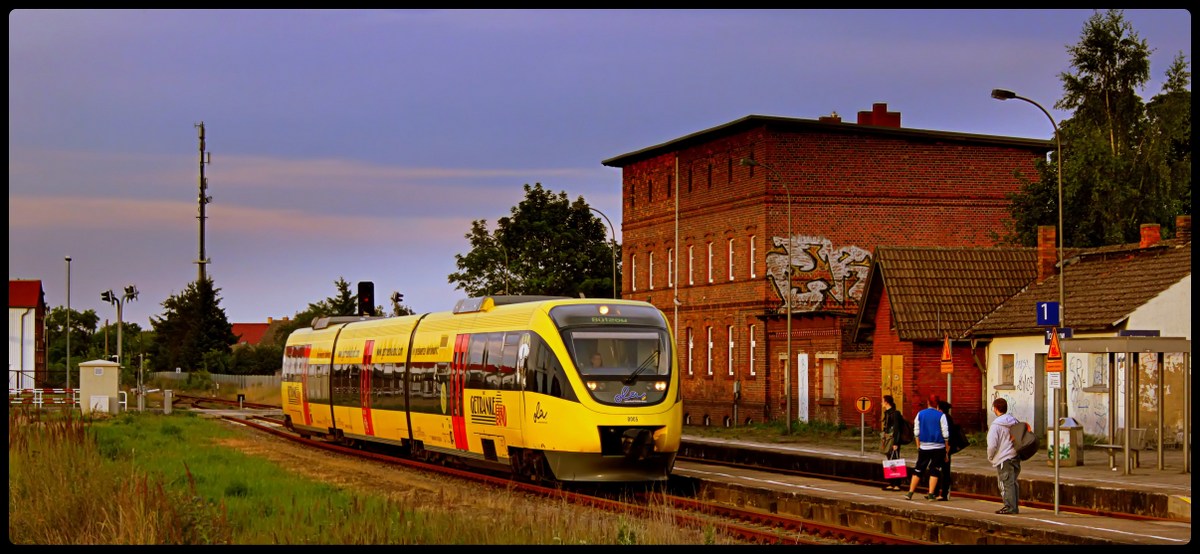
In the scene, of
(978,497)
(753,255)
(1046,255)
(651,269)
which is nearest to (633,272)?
(651,269)

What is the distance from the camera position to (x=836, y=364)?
47594 mm

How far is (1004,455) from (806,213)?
116 feet

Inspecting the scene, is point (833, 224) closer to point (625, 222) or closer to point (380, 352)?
point (625, 222)

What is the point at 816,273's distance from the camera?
55938 mm

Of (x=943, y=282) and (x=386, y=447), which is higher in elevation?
(x=943, y=282)

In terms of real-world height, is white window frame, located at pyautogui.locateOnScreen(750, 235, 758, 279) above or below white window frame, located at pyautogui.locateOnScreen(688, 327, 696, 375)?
above

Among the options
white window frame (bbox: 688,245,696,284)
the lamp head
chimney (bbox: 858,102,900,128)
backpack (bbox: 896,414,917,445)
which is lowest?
backpack (bbox: 896,414,917,445)

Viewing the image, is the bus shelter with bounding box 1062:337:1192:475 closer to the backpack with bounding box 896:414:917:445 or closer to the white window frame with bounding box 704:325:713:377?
the backpack with bounding box 896:414:917:445

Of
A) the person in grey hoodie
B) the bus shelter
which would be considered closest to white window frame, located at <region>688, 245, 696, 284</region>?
the bus shelter

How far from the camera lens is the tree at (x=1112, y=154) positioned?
189ft

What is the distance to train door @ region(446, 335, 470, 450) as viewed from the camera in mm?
27844

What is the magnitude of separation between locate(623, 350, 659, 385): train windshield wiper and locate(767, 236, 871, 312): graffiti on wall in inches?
1256

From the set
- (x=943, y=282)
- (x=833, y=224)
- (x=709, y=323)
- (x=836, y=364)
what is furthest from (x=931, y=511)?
(x=709, y=323)

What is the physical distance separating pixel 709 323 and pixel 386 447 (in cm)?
2444
